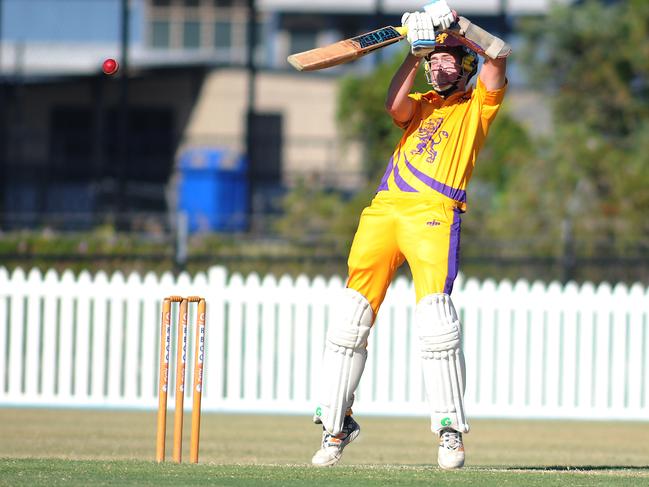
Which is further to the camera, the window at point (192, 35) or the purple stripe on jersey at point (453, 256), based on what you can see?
the window at point (192, 35)

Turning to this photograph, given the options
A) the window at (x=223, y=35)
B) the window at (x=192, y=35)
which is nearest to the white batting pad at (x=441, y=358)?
the window at (x=223, y=35)

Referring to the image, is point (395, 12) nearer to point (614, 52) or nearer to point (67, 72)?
point (67, 72)

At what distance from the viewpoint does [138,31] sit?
122 ft

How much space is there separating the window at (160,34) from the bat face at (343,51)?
31.8 m

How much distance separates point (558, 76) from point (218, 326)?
41.1 feet

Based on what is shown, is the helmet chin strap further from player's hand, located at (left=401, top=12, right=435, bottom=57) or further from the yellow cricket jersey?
player's hand, located at (left=401, top=12, right=435, bottom=57)

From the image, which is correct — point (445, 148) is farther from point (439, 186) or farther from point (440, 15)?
point (440, 15)

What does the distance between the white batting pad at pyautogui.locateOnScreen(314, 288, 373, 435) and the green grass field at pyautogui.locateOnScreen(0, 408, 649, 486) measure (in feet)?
0.88

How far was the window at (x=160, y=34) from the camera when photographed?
36.6m

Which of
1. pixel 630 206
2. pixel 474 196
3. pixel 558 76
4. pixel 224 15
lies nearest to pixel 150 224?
pixel 474 196

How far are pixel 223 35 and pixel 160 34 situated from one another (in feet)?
6.01

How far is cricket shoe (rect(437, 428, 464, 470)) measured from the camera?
5488 mm

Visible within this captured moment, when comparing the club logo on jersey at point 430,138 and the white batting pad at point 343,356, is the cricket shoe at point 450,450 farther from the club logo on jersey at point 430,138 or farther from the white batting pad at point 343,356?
the club logo on jersey at point 430,138

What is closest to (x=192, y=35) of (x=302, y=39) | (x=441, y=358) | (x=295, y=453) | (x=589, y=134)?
(x=302, y=39)
